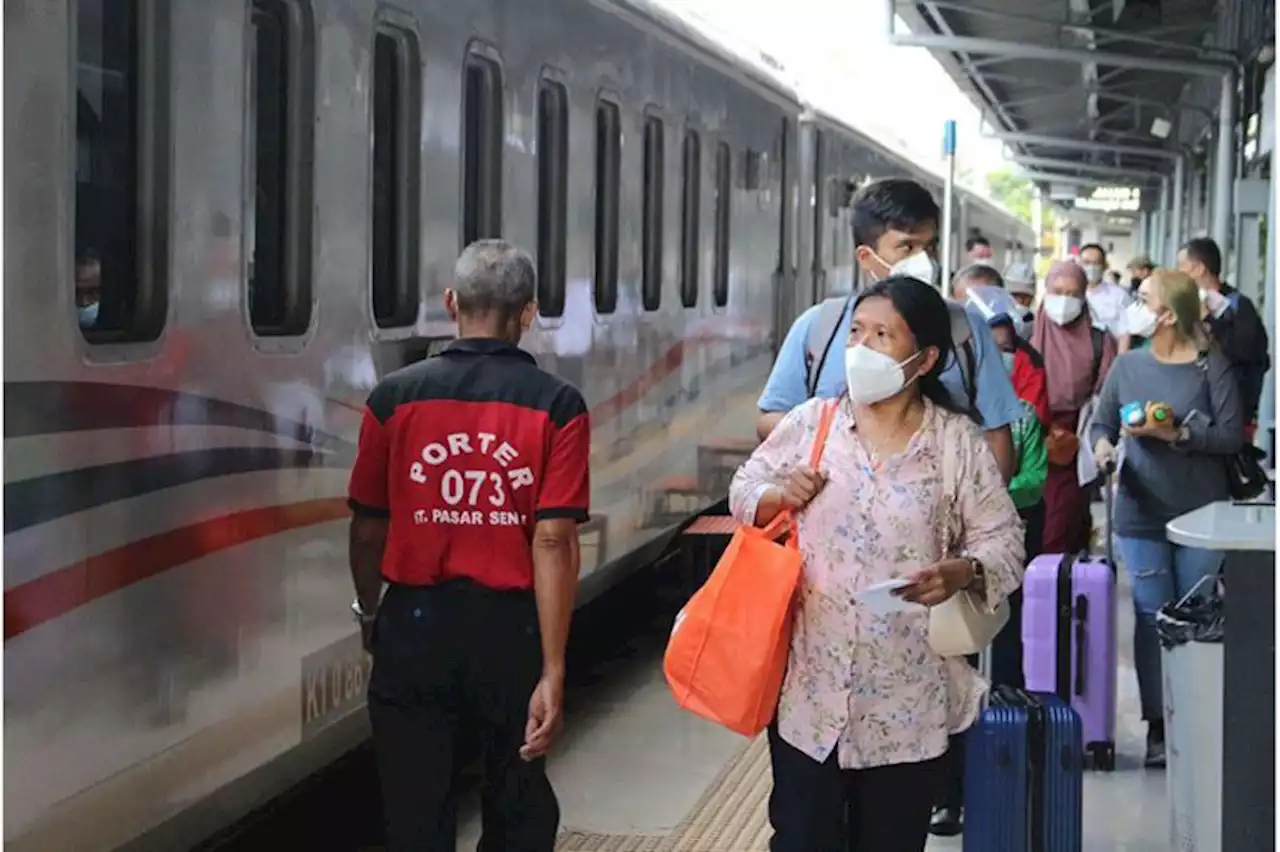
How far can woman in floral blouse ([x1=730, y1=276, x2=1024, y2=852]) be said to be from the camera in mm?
4148

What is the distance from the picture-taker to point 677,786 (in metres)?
7.15

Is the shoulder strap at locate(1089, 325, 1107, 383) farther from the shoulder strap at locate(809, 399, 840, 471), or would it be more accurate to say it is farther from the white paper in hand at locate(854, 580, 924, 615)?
the white paper in hand at locate(854, 580, 924, 615)

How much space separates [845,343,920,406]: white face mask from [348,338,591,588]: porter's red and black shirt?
24.0 inches

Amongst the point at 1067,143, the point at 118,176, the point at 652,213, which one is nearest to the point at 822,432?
the point at 118,176

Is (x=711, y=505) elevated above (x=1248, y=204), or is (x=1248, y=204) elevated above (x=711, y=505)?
(x=1248, y=204)

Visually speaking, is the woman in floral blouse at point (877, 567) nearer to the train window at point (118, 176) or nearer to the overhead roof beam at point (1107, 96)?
the train window at point (118, 176)

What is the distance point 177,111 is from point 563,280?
335cm

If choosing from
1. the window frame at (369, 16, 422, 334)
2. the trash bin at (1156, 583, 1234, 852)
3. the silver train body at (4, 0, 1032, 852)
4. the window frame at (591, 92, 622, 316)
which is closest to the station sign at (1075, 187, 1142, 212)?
the window frame at (591, 92, 622, 316)

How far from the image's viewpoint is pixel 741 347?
11.4m


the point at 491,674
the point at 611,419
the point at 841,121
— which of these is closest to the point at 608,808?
the point at 611,419

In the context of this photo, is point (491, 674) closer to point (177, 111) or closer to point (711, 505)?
point (177, 111)

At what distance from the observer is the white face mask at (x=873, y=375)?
163 inches

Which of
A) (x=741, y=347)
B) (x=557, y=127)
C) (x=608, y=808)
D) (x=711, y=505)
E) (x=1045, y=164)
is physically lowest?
(x=608, y=808)

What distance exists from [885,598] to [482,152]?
120 inches
